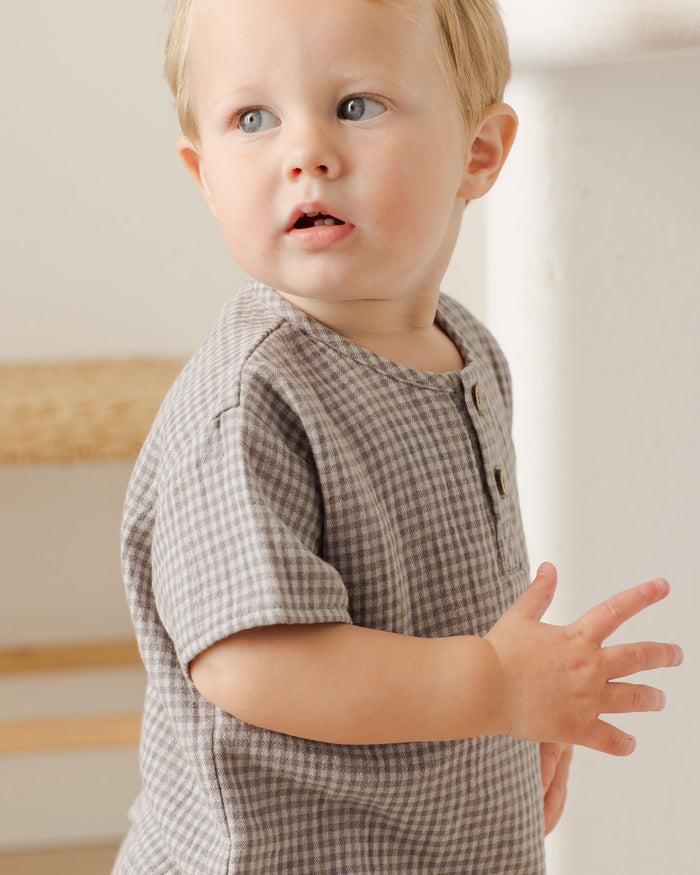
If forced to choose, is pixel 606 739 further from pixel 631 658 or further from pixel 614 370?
pixel 614 370

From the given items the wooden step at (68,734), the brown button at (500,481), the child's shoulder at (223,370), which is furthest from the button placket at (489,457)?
the wooden step at (68,734)

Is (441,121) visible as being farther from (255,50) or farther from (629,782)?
(629,782)

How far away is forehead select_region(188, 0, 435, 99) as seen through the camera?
0.43m

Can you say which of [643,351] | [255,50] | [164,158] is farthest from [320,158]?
[164,158]

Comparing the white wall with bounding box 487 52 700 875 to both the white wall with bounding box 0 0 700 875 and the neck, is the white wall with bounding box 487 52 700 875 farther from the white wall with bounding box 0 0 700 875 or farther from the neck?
the neck

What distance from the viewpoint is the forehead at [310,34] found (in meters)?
0.43

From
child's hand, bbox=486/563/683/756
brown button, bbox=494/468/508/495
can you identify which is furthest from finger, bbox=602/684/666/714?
brown button, bbox=494/468/508/495

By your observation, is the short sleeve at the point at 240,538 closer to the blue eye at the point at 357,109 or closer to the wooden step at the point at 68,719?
the blue eye at the point at 357,109

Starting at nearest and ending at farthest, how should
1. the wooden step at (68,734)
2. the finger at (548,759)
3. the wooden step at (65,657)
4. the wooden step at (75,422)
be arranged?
1. the finger at (548,759)
2. the wooden step at (75,422)
3. the wooden step at (68,734)
4. the wooden step at (65,657)

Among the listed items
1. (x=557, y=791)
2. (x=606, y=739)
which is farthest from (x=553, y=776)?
(x=606, y=739)

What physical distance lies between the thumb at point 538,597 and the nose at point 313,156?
19 centimetres

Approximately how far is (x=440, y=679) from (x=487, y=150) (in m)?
0.27

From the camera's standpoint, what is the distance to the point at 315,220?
17.7 inches

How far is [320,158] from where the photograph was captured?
1.41 ft
